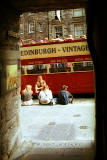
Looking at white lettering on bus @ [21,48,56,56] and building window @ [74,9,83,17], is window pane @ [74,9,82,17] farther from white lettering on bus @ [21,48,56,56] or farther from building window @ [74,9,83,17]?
white lettering on bus @ [21,48,56,56]

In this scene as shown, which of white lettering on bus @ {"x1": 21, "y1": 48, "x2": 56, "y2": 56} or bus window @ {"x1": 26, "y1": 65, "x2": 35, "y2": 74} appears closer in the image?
white lettering on bus @ {"x1": 21, "y1": 48, "x2": 56, "y2": 56}

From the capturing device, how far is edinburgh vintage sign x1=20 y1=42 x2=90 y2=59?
1382 cm

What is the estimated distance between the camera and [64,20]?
26609 mm

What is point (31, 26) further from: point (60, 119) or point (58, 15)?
point (60, 119)

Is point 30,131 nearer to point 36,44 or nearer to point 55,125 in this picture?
point 55,125

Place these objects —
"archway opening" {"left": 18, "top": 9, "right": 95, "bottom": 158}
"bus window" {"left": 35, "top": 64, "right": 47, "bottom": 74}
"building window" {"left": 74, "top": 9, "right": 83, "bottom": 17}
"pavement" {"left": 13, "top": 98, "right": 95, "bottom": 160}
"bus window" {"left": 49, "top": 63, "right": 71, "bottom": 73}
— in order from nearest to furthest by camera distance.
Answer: "pavement" {"left": 13, "top": 98, "right": 95, "bottom": 160}
"archway opening" {"left": 18, "top": 9, "right": 95, "bottom": 158}
"bus window" {"left": 49, "top": 63, "right": 71, "bottom": 73}
"bus window" {"left": 35, "top": 64, "right": 47, "bottom": 74}
"building window" {"left": 74, "top": 9, "right": 83, "bottom": 17}

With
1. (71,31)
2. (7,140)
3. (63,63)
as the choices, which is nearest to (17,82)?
(7,140)

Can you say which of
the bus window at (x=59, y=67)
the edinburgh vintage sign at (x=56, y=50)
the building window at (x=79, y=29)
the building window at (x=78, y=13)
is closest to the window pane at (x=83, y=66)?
the bus window at (x=59, y=67)

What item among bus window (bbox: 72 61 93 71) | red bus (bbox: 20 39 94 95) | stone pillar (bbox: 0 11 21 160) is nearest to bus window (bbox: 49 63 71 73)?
red bus (bbox: 20 39 94 95)

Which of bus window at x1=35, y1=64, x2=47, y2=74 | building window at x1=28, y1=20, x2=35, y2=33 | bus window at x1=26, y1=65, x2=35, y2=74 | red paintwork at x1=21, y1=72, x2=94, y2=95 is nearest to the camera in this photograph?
red paintwork at x1=21, y1=72, x2=94, y2=95

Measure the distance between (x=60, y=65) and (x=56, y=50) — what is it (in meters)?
1.06

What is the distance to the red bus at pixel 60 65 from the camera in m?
13.8

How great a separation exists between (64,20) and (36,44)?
13.3 m

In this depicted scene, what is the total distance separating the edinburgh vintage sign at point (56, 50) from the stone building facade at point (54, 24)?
39.6ft
